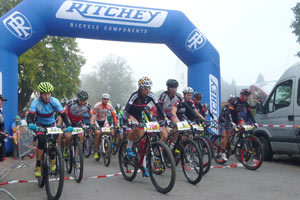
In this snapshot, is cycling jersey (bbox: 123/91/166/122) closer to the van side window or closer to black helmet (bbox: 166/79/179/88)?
black helmet (bbox: 166/79/179/88)

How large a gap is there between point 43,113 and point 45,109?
0.28ft

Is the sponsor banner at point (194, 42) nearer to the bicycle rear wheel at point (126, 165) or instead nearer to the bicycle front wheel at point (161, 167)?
the bicycle rear wheel at point (126, 165)

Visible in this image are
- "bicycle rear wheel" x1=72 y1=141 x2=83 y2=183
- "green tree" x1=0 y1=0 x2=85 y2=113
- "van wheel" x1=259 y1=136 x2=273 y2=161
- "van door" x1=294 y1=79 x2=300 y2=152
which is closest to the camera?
"bicycle rear wheel" x1=72 y1=141 x2=83 y2=183

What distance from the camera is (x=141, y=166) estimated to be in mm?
6074

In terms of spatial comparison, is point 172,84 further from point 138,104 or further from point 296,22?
point 296,22

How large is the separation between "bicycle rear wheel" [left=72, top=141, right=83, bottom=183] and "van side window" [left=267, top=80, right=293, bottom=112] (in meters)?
5.58

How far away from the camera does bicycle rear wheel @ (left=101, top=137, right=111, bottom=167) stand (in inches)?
336

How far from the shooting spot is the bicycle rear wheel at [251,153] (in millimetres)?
7363

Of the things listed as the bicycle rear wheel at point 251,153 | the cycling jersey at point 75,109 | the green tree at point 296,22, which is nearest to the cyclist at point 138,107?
the cycling jersey at point 75,109

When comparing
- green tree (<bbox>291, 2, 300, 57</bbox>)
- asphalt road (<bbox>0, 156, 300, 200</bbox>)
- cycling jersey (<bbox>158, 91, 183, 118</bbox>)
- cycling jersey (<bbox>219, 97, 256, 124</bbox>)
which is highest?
green tree (<bbox>291, 2, 300, 57</bbox>)

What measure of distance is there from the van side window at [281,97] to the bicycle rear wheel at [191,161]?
3803mm

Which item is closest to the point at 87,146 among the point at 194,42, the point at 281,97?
the point at 194,42

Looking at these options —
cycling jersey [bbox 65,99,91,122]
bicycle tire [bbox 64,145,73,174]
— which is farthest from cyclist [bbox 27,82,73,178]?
cycling jersey [bbox 65,99,91,122]

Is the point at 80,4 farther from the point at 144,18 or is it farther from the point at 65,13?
the point at 144,18
